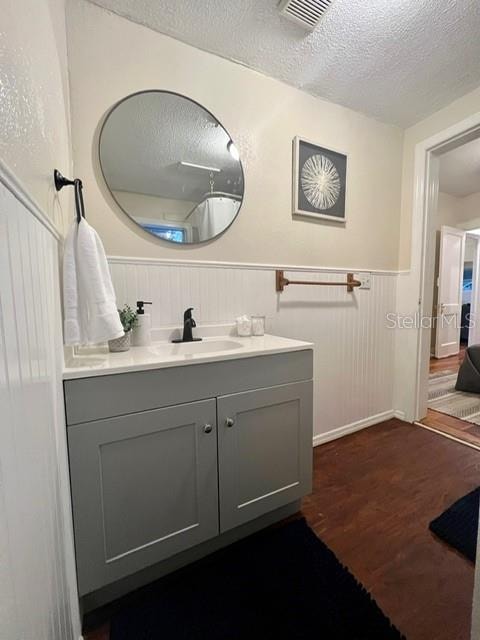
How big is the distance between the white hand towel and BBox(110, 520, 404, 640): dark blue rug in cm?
92

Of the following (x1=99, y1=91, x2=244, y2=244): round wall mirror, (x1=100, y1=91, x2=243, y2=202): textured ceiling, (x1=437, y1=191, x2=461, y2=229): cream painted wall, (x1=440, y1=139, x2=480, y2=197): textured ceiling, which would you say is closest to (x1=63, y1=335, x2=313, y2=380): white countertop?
(x1=99, y1=91, x2=244, y2=244): round wall mirror

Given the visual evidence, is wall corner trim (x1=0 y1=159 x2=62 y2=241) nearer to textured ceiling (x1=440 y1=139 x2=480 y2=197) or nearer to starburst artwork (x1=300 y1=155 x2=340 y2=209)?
starburst artwork (x1=300 y1=155 x2=340 y2=209)

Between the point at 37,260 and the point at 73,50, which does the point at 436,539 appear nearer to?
the point at 37,260

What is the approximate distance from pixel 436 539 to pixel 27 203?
1773mm

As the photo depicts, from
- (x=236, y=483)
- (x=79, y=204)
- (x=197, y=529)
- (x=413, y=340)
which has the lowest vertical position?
(x=197, y=529)

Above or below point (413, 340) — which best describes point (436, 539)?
below

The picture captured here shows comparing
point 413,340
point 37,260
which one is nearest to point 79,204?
point 37,260

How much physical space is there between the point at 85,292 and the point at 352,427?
6.47 ft

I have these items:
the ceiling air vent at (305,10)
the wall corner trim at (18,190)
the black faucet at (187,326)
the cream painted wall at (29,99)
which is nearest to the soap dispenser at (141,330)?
the black faucet at (187,326)

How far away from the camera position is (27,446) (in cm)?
41

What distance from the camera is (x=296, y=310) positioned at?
1765mm

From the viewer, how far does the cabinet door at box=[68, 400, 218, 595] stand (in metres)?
0.84

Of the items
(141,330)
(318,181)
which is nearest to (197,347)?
(141,330)

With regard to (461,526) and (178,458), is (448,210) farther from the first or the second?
(178,458)
